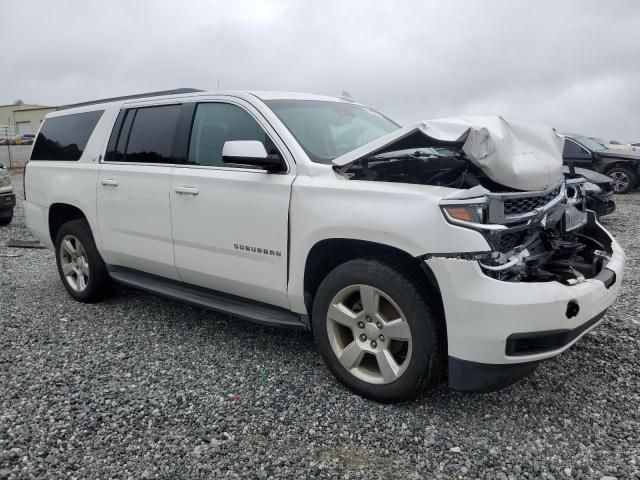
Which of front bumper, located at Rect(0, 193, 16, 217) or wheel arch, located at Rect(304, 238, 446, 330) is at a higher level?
wheel arch, located at Rect(304, 238, 446, 330)

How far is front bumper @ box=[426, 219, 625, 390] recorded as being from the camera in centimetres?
259

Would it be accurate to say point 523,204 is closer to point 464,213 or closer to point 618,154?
point 464,213

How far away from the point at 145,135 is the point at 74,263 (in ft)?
5.41

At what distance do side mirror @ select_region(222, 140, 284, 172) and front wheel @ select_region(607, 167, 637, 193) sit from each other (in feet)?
41.5

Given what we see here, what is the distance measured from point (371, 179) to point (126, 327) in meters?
2.56

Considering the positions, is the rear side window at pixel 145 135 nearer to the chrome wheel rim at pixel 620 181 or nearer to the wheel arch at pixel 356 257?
the wheel arch at pixel 356 257

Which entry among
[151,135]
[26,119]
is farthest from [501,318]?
[26,119]

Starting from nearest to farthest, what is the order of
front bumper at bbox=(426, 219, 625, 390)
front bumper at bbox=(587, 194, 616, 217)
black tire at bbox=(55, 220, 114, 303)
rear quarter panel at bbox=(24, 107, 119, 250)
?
front bumper at bbox=(426, 219, 625, 390) < rear quarter panel at bbox=(24, 107, 119, 250) < black tire at bbox=(55, 220, 114, 303) < front bumper at bbox=(587, 194, 616, 217)

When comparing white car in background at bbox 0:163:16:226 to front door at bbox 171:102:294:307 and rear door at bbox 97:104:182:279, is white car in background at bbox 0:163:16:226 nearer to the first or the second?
rear door at bbox 97:104:182:279

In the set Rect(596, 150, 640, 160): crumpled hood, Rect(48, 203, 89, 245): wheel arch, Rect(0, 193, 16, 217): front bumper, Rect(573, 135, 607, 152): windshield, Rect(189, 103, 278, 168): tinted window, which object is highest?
Rect(189, 103, 278, 168): tinted window

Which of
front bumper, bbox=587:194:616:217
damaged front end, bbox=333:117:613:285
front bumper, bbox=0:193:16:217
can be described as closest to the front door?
damaged front end, bbox=333:117:613:285

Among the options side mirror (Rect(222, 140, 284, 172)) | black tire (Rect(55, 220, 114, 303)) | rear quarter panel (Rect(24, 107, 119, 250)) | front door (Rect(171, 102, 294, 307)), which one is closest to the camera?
side mirror (Rect(222, 140, 284, 172))

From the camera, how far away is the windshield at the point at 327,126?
3.56 metres

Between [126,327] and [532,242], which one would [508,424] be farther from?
[126,327]
